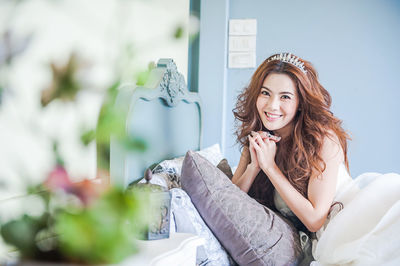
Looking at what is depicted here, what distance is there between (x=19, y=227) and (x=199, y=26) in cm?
243

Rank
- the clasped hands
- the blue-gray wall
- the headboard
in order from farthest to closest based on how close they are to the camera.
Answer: the blue-gray wall < the clasped hands < the headboard

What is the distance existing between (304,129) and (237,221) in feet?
1.94

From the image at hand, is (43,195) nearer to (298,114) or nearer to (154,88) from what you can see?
(154,88)

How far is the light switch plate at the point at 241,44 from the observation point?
273 centimetres

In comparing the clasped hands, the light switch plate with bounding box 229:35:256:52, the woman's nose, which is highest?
the light switch plate with bounding box 229:35:256:52

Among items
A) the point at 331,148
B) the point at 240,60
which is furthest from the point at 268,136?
the point at 240,60

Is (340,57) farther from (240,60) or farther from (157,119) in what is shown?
(157,119)

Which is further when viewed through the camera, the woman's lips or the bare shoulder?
the woman's lips

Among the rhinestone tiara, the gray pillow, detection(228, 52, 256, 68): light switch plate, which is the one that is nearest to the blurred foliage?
the gray pillow

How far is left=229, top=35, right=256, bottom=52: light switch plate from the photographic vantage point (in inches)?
108

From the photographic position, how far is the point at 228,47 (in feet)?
8.98

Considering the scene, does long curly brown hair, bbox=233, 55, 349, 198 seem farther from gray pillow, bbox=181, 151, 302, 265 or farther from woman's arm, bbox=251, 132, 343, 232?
gray pillow, bbox=181, 151, 302, 265

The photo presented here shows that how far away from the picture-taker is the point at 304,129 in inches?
69.2

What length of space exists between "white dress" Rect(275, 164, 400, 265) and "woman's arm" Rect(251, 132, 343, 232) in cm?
5
